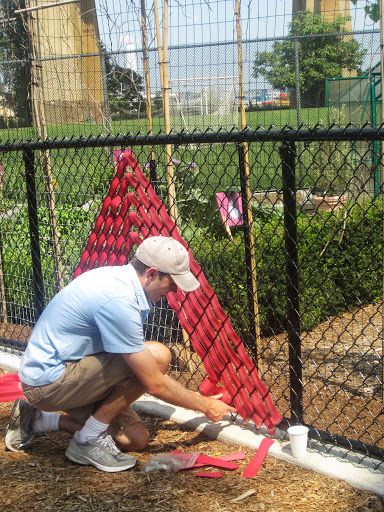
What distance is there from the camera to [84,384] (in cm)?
323

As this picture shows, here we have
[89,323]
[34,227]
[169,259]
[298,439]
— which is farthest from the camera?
[34,227]

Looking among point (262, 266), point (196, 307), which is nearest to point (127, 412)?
point (196, 307)

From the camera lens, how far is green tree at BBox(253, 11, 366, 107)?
1011cm

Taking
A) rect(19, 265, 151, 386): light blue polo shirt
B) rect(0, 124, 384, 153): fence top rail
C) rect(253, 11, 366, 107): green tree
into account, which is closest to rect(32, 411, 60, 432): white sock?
rect(19, 265, 151, 386): light blue polo shirt

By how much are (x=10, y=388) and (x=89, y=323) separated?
4.92 ft

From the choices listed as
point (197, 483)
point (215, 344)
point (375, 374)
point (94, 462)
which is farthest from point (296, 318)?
point (375, 374)

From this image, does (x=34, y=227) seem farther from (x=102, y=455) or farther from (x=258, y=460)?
(x=258, y=460)

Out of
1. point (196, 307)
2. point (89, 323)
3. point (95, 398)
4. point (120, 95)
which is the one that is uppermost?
point (120, 95)

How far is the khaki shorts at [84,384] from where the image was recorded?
3.21 m

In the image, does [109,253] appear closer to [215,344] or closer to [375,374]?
[215,344]

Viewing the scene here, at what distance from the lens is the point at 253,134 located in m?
3.21

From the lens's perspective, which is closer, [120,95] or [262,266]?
[262,266]

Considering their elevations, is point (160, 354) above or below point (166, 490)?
above

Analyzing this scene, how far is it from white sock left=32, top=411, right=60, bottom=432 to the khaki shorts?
0.25 metres
